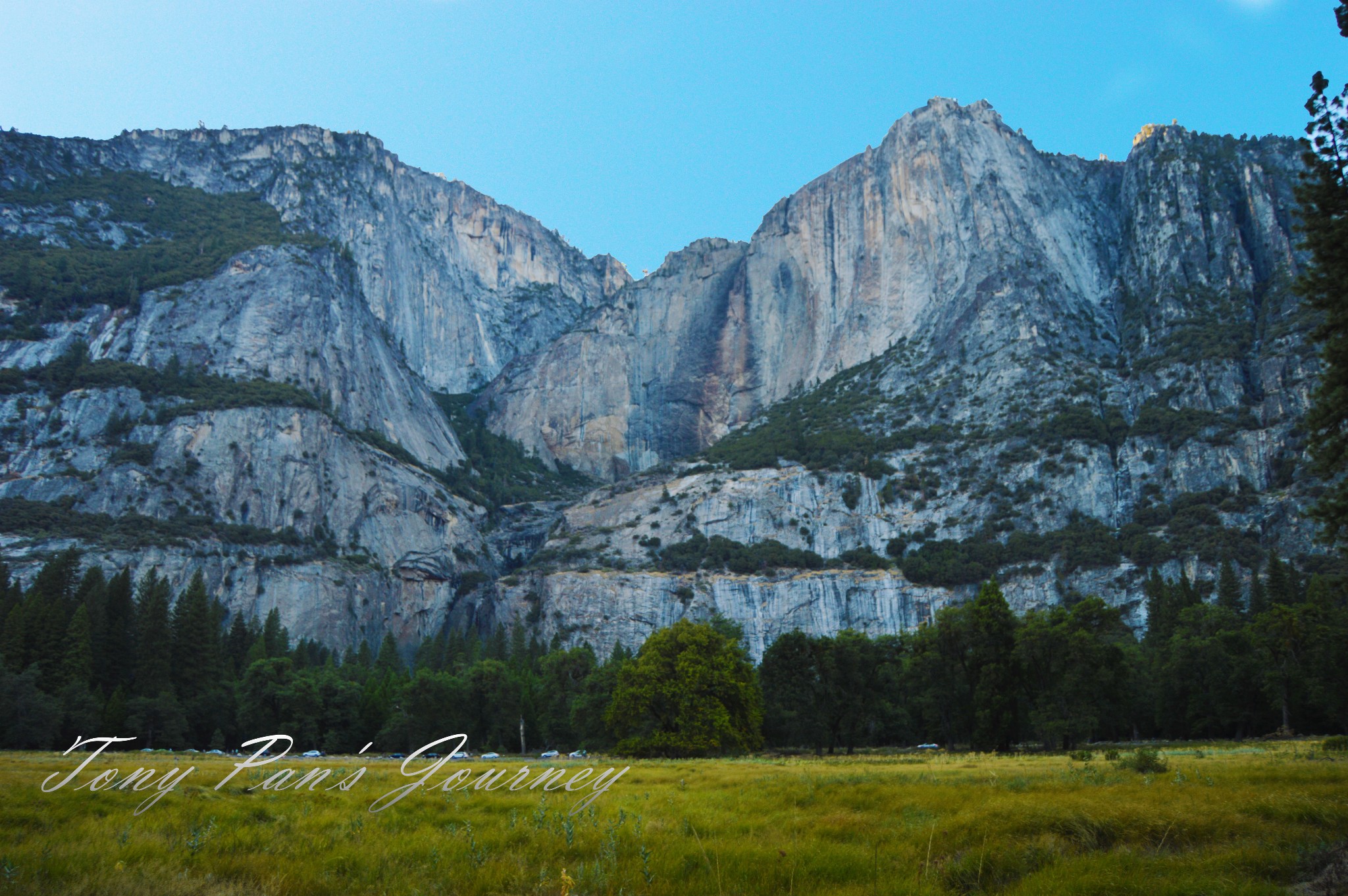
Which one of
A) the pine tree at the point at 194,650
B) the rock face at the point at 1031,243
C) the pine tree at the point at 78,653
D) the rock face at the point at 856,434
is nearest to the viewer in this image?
the pine tree at the point at 78,653

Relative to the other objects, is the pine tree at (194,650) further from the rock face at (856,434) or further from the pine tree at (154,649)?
the rock face at (856,434)

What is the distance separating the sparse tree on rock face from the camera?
67.1 feet

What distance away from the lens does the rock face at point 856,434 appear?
118m

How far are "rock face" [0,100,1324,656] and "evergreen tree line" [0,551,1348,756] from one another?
2987 cm

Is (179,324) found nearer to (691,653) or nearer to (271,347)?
(271,347)

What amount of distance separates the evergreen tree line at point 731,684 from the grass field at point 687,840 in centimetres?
3599

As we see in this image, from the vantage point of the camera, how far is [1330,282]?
2083 centimetres

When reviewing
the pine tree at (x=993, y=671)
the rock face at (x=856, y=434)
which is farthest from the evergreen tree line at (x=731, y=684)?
the rock face at (x=856, y=434)

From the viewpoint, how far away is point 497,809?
19.9 meters

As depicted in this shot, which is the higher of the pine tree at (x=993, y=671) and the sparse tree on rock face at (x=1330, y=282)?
the sparse tree on rock face at (x=1330, y=282)

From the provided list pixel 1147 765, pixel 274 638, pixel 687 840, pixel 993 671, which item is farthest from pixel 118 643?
pixel 1147 765

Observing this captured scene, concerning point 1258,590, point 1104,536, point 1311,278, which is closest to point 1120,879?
point 1311,278

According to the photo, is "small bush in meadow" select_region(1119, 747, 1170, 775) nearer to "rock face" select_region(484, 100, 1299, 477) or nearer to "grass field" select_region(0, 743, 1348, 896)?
"grass field" select_region(0, 743, 1348, 896)

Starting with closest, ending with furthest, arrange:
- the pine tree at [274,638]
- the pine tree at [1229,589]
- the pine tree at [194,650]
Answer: the pine tree at [194,650]
the pine tree at [1229,589]
the pine tree at [274,638]
